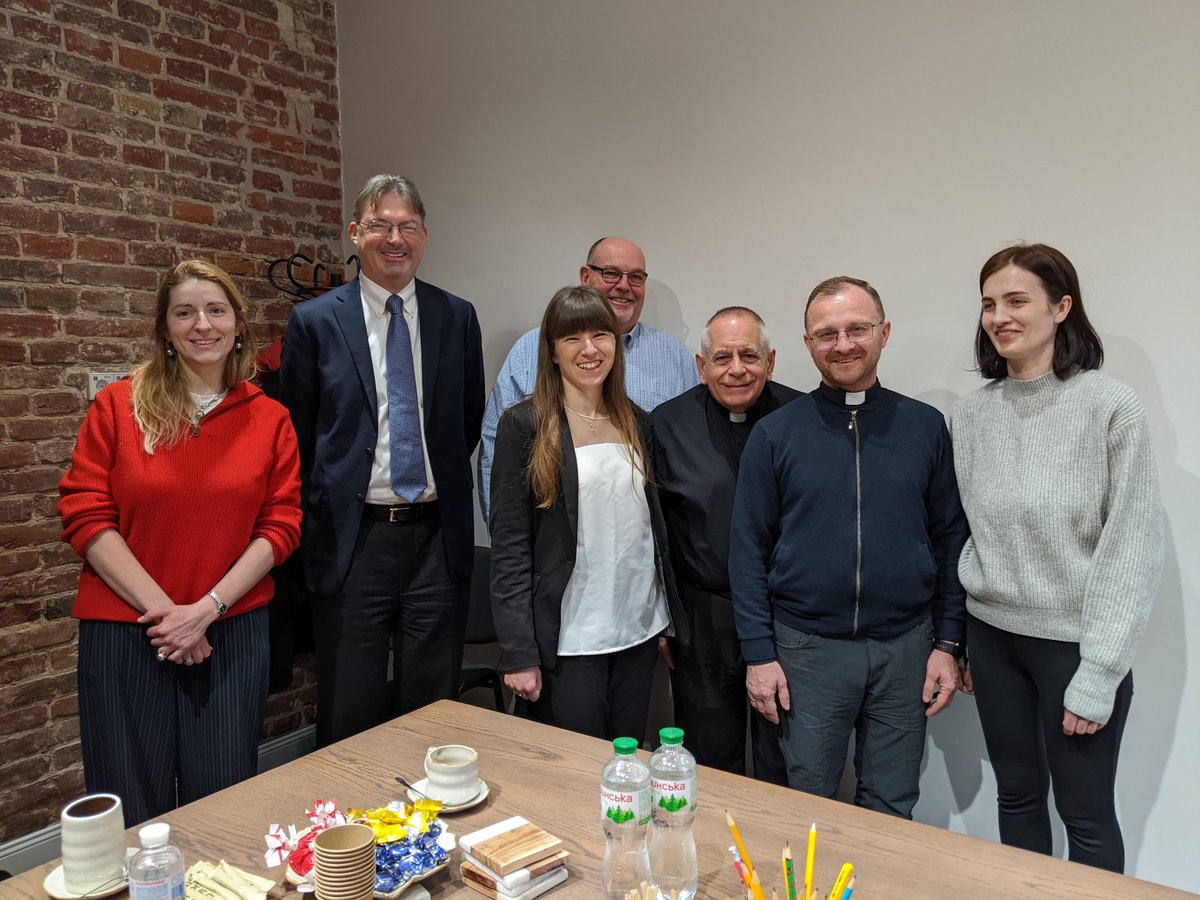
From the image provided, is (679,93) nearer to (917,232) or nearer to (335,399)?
(917,232)

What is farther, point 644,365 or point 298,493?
point 644,365

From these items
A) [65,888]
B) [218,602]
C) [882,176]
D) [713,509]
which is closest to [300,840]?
[65,888]

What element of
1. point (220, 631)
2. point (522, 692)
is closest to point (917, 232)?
point (522, 692)

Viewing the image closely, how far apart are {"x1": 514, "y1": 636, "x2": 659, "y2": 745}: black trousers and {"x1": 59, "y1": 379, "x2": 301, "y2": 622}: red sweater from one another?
2.58 ft

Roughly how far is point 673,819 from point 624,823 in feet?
0.24

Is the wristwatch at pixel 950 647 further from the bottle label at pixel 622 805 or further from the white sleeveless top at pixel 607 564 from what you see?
the bottle label at pixel 622 805

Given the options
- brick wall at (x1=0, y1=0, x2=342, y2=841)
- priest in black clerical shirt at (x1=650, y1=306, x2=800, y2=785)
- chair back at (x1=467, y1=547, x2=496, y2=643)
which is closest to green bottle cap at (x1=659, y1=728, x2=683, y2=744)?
priest in black clerical shirt at (x1=650, y1=306, x2=800, y2=785)

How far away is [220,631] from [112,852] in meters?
0.92

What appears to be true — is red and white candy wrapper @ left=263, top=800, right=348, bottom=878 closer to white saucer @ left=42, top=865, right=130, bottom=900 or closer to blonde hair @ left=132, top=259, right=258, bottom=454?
white saucer @ left=42, top=865, right=130, bottom=900

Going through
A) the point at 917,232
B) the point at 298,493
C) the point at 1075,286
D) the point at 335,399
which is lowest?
the point at 298,493

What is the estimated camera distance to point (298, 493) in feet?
7.27

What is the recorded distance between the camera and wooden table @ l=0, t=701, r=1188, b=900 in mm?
1175

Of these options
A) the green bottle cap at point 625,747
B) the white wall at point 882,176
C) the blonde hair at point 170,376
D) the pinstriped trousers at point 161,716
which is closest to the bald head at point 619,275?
the white wall at point 882,176

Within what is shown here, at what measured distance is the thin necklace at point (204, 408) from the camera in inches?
80.9
